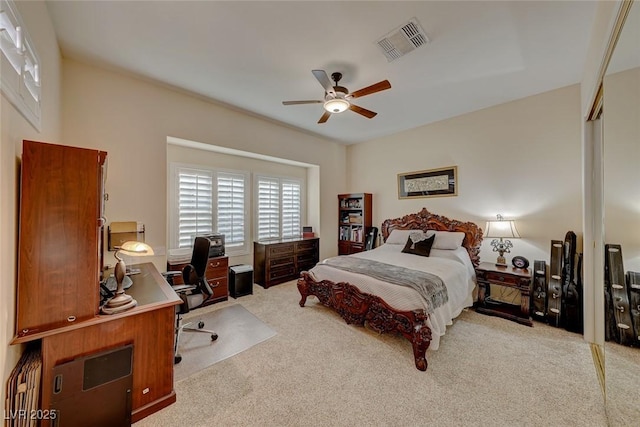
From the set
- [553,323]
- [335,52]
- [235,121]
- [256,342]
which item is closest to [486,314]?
[553,323]

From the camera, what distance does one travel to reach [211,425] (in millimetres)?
1521

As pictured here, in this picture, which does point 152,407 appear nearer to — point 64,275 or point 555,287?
point 64,275

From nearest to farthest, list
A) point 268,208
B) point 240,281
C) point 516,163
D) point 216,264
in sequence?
1. point 516,163
2. point 216,264
3. point 240,281
4. point 268,208

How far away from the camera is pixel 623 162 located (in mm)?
1407

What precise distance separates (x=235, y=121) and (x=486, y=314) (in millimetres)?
4591

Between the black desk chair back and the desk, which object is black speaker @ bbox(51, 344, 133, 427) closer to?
the desk

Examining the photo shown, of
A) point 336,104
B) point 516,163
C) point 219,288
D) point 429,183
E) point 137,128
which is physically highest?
point 336,104

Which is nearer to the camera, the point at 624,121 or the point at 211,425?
the point at 624,121

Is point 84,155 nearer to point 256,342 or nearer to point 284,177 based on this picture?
point 256,342

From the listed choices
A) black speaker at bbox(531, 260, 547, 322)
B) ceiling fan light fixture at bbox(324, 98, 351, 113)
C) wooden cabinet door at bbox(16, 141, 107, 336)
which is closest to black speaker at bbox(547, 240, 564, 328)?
black speaker at bbox(531, 260, 547, 322)

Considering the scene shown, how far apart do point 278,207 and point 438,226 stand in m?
3.08

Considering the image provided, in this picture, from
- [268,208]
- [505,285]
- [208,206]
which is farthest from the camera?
[268,208]

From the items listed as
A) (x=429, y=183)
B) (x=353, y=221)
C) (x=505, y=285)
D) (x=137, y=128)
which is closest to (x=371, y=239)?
(x=353, y=221)

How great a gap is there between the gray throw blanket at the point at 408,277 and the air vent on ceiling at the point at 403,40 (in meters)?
2.29
